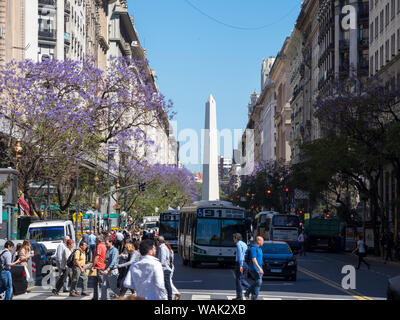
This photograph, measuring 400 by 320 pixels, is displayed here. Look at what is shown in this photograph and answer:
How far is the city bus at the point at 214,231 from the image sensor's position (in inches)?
1570

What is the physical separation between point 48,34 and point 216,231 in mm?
35051

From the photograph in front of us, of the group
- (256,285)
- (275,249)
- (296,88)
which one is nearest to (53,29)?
(275,249)

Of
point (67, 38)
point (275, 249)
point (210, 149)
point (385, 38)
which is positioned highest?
point (67, 38)

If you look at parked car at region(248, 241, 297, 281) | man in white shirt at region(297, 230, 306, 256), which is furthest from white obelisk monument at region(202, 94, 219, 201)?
parked car at region(248, 241, 297, 281)

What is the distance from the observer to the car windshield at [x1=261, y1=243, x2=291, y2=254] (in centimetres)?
3166

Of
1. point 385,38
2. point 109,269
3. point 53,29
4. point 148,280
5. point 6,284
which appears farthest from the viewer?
point 53,29

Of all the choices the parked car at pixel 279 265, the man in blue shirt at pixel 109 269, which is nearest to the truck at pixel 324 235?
the parked car at pixel 279 265

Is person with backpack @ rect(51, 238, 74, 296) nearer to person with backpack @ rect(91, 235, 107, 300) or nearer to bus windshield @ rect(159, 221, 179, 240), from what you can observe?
person with backpack @ rect(91, 235, 107, 300)

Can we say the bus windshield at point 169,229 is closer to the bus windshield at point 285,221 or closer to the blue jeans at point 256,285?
the bus windshield at point 285,221

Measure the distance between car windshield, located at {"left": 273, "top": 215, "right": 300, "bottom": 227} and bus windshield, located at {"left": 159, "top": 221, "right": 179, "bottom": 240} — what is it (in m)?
7.57

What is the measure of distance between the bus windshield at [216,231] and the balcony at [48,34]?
1341 inches

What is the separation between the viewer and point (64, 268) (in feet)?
83.6

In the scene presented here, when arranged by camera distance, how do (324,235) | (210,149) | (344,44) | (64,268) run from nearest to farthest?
1. (64,268)
2. (324,235)
3. (344,44)
4. (210,149)

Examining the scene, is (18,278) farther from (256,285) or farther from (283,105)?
(283,105)
